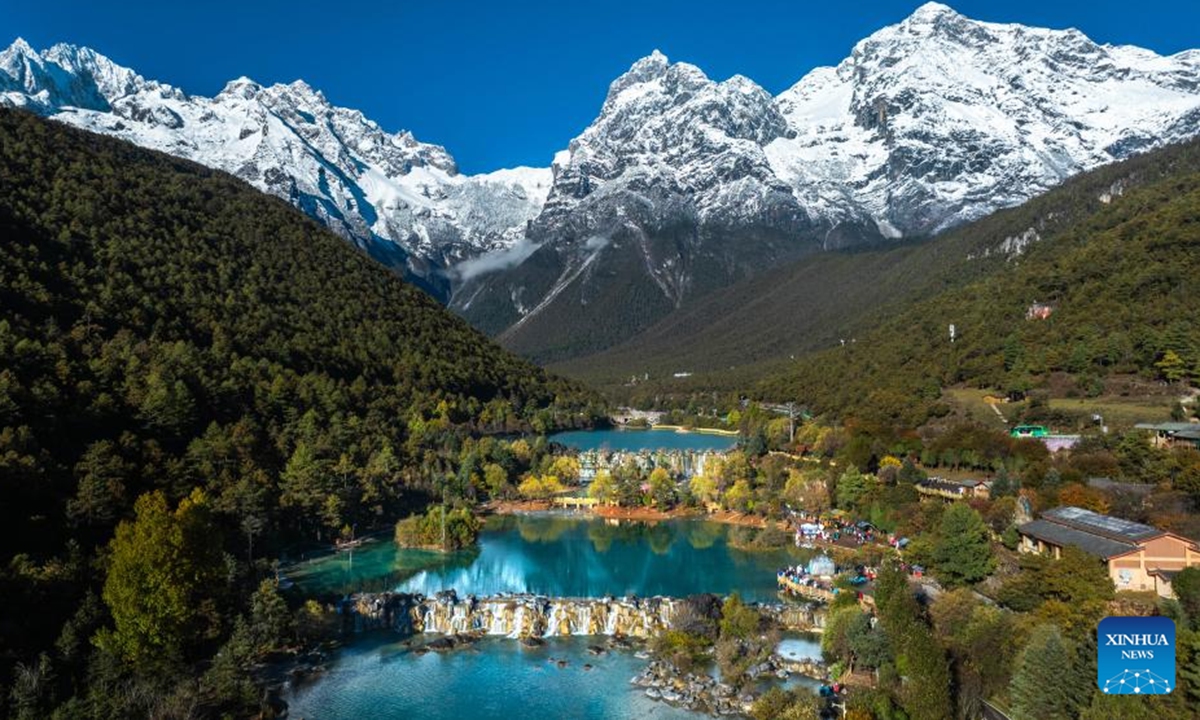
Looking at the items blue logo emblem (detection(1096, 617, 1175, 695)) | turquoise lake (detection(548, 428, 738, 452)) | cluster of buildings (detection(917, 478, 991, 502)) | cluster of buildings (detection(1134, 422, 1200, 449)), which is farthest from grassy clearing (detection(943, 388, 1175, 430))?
blue logo emblem (detection(1096, 617, 1175, 695))

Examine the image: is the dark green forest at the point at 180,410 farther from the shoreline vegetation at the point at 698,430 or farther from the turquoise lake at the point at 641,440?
the shoreline vegetation at the point at 698,430

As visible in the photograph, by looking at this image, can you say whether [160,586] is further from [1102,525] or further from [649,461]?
[649,461]

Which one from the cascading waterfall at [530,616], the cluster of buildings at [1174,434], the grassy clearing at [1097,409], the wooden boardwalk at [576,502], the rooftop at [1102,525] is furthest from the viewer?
the wooden boardwalk at [576,502]

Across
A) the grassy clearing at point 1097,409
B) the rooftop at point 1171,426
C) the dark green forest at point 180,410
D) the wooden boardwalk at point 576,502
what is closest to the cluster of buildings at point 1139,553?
the rooftop at point 1171,426

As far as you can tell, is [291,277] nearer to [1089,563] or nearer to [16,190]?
[16,190]

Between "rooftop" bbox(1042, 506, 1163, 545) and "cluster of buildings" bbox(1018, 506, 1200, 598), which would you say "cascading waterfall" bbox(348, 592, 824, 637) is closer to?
"cluster of buildings" bbox(1018, 506, 1200, 598)

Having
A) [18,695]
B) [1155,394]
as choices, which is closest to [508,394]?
[1155,394]
